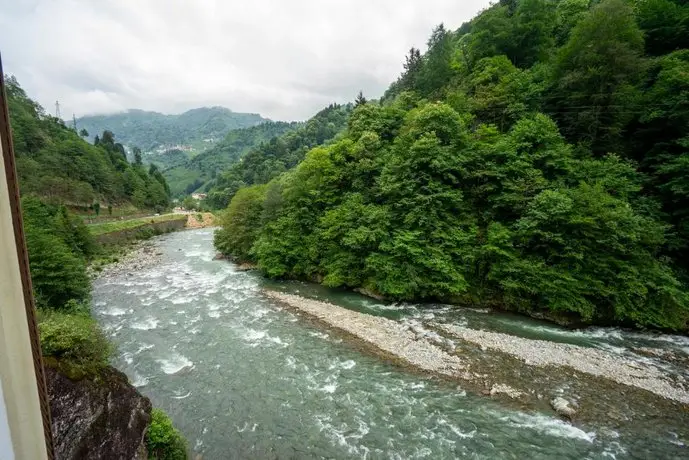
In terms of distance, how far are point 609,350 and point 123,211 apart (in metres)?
68.9

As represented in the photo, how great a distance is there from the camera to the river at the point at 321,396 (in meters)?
8.62

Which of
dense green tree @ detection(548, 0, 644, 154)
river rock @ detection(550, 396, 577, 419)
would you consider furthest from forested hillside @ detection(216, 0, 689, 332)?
river rock @ detection(550, 396, 577, 419)

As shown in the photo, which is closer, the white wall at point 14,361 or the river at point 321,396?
the white wall at point 14,361

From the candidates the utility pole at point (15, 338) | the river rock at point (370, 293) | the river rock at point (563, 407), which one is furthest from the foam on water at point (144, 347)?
the river rock at point (563, 407)

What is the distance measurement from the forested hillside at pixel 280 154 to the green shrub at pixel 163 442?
84.9 m

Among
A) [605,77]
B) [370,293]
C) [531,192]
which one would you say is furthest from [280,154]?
[531,192]

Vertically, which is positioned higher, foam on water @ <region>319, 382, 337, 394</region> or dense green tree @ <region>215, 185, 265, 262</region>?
dense green tree @ <region>215, 185, 265, 262</region>

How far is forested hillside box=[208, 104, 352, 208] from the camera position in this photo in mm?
91938

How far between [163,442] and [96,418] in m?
2.04

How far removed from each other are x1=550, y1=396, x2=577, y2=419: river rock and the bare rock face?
11699mm

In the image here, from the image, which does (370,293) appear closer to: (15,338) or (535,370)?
(535,370)

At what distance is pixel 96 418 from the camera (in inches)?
236

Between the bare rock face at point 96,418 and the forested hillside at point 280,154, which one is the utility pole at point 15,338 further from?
the forested hillside at point 280,154

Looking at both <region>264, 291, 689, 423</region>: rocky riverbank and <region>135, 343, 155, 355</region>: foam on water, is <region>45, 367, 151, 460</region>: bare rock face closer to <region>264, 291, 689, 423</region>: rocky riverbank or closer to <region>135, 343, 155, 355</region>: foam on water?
<region>135, 343, 155, 355</region>: foam on water
